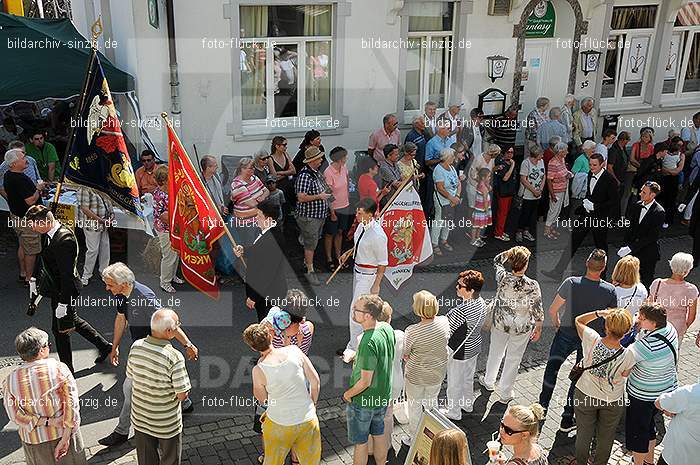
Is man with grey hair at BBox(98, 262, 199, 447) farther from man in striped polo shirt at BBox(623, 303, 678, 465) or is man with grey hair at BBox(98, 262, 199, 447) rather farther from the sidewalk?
man in striped polo shirt at BBox(623, 303, 678, 465)

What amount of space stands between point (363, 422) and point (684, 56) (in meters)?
12.4

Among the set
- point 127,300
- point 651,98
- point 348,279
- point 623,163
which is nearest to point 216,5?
point 348,279

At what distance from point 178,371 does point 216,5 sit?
22.7 ft

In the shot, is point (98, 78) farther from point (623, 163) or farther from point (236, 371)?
point (623, 163)

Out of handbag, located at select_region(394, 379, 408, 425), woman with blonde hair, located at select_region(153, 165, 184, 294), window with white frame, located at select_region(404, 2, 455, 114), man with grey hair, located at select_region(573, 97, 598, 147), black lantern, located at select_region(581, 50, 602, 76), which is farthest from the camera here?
black lantern, located at select_region(581, 50, 602, 76)

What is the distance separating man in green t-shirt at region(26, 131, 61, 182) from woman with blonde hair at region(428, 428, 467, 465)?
26.0 ft

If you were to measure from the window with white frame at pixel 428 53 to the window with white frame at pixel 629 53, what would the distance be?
3.52m

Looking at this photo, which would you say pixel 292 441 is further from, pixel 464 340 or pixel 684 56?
pixel 684 56

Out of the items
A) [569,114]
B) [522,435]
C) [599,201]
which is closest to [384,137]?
[599,201]

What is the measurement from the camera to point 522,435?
4426mm

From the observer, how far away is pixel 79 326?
23.5 ft

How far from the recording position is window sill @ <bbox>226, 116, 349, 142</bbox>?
1129cm

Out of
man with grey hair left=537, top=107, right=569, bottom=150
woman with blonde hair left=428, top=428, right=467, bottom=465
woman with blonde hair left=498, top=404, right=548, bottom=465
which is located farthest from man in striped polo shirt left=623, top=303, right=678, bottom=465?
man with grey hair left=537, top=107, right=569, bottom=150

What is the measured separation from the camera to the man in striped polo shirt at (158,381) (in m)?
5.25
